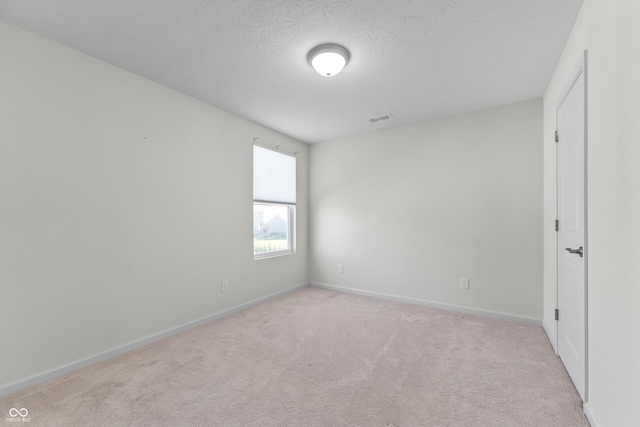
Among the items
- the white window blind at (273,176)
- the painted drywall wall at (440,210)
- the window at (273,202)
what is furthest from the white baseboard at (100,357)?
the painted drywall wall at (440,210)

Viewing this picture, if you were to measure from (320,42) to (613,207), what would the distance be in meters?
2.04

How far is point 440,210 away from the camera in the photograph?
3.59 m

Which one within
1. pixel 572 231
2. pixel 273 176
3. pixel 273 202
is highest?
pixel 273 176

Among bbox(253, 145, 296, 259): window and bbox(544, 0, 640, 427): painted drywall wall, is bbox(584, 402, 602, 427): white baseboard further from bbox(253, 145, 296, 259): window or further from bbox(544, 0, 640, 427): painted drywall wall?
bbox(253, 145, 296, 259): window

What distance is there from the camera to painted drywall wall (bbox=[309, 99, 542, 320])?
10.1 ft

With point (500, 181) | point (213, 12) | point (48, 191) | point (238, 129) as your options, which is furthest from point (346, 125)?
point (48, 191)

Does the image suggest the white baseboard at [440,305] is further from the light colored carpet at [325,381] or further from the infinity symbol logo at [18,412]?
the infinity symbol logo at [18,412]

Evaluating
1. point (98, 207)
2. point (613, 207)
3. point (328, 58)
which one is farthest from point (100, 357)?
point (613, 207)

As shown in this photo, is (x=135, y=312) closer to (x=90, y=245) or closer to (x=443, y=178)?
(x=90, y=245)

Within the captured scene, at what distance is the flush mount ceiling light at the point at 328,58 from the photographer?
83.7 inches

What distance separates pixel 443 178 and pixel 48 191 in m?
3.94

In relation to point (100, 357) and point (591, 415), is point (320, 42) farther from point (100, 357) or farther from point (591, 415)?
point (100, 357)

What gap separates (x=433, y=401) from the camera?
178cm

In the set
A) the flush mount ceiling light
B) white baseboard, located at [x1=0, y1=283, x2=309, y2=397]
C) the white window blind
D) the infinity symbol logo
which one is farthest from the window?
the infinity symbol logo
